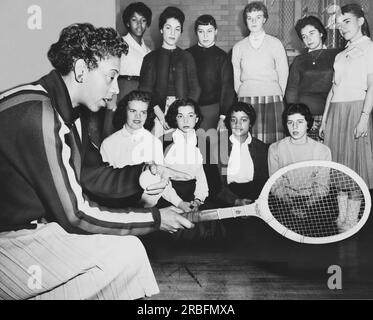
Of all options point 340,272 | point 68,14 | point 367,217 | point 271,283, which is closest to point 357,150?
point 367,217

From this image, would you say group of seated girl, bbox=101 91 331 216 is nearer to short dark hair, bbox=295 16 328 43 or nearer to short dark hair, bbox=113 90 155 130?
short dark hair, bbox=113 90 155 130

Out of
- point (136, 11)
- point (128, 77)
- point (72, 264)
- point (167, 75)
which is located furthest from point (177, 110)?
point (72, 264)

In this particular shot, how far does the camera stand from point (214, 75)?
293 cm

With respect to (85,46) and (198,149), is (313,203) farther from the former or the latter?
(85,46)

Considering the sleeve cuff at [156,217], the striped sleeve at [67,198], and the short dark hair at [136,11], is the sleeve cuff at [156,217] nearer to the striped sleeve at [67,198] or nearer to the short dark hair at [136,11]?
the striped sleeve at [67,198]

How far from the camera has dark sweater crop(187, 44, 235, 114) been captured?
2922 millimetres

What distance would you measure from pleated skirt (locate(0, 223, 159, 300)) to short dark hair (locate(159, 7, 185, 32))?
3.90ft

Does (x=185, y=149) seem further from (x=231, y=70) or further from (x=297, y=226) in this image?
(x=297, y=226)

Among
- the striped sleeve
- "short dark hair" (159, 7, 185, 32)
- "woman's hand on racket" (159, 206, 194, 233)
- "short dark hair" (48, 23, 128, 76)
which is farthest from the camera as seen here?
"short dark hair" (159, 7, 185, 32)

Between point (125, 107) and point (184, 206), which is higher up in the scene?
point (125, 107)

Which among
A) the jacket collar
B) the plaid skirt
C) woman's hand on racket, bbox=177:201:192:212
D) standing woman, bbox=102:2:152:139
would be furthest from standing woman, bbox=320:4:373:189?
the jacket collar

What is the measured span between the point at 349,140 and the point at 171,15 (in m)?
1.18
